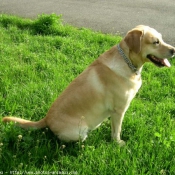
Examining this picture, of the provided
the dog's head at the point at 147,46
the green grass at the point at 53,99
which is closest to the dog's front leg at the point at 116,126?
the green grass at the point at 53,99

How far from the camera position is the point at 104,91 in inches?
121

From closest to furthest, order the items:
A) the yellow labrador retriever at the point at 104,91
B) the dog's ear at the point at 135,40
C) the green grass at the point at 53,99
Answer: the green grass at the point at 53,99, the dog's ear at the point at 135,40, the yellow labrador retriever at the point at 104,91

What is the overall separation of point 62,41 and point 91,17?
8.98 ft

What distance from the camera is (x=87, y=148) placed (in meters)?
2.88

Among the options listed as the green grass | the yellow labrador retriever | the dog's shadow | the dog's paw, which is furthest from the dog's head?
the dog's shadow

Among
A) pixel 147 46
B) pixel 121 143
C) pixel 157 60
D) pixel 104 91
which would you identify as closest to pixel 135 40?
pixel 147 46

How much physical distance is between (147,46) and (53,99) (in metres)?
1.47

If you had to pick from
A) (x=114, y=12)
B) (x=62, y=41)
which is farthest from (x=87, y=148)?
(x=114, y=12)

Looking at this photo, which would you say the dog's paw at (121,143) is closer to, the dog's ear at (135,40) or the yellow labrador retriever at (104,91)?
the yellow labrador retriever at (104,91)

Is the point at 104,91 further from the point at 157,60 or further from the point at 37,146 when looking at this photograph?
the point at 37,146

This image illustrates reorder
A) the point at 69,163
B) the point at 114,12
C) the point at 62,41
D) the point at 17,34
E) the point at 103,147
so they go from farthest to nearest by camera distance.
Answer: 1. the point at 114,12
2. the point at 17,34
3. the point at 62,41
4. the point at 103,147
5. the point at 69,163

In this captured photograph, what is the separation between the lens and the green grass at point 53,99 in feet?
8.82

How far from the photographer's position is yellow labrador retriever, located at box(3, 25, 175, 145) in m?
3.00

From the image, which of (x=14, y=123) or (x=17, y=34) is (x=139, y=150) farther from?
(x=17, y=34)
